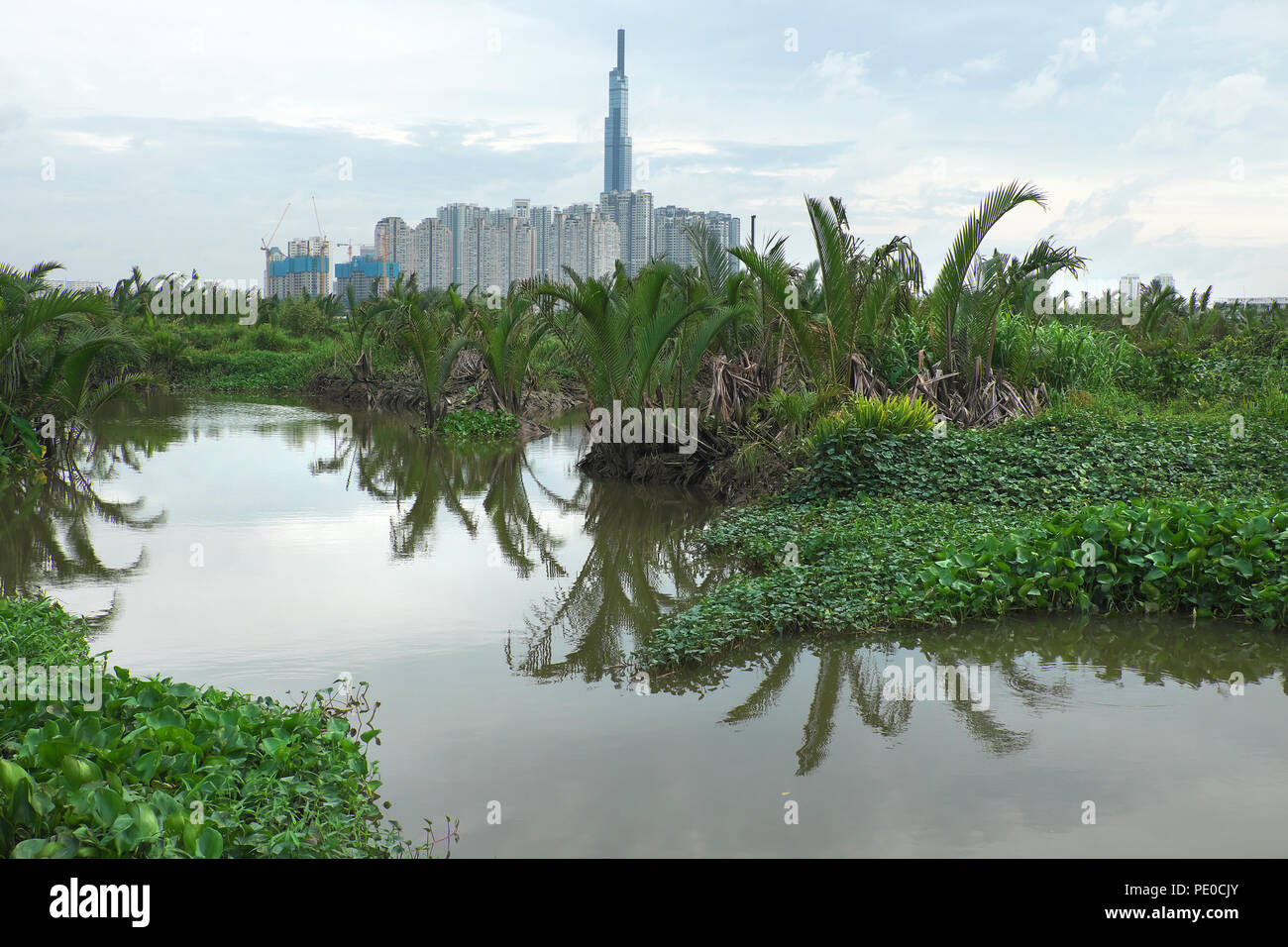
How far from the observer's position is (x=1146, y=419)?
1097cm

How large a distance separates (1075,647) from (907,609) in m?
1.00

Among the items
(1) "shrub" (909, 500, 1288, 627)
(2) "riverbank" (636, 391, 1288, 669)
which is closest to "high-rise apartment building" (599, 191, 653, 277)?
(2) "riverbank" (636, 391, 1288, 669)

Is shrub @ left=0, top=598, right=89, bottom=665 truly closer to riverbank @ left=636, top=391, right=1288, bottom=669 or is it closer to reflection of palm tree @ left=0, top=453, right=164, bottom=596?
reflection of palm tree @ left=0, top=453, right=164, bottom=596

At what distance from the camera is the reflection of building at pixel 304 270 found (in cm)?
6138

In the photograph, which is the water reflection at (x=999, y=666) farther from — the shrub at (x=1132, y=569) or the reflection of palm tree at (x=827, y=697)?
the shrub at (x=1132, y=569)

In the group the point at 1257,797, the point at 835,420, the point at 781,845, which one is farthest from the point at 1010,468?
the point at 781,845

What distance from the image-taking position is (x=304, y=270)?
204ft

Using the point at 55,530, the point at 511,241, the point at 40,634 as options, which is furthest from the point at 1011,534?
the point at 511,241

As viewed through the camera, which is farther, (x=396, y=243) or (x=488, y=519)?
(x=396, y=243)

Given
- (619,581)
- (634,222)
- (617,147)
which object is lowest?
(619,581)

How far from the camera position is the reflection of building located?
6138cm

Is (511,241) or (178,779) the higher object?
(511,241)

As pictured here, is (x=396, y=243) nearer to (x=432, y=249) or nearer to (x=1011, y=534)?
(x=432, y=249)

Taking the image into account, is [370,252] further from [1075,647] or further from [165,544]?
[1075,647]
